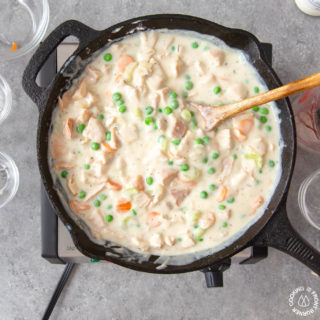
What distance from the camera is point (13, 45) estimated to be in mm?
2213

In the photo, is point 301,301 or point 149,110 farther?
point 301,301

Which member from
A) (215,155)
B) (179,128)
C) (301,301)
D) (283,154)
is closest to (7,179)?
(179,128)

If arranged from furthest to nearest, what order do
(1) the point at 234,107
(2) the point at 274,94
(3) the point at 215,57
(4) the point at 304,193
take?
(4) the point at 304,193 < (3) the point at 215,57 < (1) the point at 234,107 < (2) the point at 274,94

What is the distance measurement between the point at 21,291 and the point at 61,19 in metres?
1.43

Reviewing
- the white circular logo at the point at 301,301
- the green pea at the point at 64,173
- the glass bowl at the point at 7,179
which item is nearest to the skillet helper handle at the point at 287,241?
the white circular logo at the point at 301,301

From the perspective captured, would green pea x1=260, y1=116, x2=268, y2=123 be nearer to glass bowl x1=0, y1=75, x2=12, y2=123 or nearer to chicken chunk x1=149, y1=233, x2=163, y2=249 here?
chicken chunk x1=149, y1=233, x2=163, y2=249

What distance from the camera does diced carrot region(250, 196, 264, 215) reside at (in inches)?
73.2

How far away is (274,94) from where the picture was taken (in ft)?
5.42

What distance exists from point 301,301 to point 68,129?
4.96ft

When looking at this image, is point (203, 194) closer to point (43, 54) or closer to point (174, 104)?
point (174, 104)

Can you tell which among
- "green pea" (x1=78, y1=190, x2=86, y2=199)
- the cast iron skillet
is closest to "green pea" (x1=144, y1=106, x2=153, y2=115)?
the cast iron skillet

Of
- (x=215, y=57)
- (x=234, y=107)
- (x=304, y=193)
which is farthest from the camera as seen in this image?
(x=304, y=193)

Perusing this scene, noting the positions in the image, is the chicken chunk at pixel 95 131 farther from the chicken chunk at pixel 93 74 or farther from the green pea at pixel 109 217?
the green pea at pixel 109 217

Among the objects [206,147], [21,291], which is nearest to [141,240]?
[206,147]
